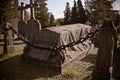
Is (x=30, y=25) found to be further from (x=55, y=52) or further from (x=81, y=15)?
(x=81, y=15)

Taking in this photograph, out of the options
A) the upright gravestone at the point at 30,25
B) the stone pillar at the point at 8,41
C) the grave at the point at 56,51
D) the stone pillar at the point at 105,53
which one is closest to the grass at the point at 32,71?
the grave at the point at 56,51

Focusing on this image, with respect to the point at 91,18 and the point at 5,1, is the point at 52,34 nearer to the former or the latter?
the point at 5,1

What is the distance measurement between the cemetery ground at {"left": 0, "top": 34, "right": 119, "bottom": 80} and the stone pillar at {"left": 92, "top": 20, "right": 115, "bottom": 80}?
109 inches

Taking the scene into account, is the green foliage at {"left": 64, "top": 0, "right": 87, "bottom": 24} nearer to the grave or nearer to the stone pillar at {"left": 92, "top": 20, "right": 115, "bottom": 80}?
the grave

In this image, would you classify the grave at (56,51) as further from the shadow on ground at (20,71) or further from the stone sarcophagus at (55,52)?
the shadow on ground at (20,71)

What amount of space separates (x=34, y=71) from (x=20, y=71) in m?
0.79

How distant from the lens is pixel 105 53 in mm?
5297

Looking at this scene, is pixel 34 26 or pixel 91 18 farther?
pixel 91 18

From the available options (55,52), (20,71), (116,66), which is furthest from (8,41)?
(116,66)

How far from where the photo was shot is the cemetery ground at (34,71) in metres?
8.27

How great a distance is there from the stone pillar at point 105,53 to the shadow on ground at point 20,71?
369cm

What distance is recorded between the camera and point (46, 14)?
88.5 feet

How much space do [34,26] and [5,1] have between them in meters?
4.52

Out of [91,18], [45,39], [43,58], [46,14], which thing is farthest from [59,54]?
[46,14]
